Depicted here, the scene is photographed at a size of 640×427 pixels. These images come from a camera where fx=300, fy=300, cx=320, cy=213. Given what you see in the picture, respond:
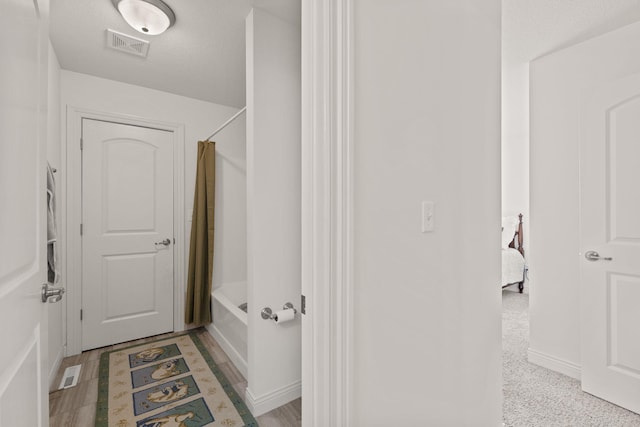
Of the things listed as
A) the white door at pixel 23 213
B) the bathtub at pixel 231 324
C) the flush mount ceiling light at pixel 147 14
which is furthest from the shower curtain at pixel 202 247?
the white door at pixel 23 213

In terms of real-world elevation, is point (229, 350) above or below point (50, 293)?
below

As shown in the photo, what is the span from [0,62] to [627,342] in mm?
2961

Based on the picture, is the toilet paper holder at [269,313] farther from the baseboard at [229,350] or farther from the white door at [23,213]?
the white door at [23,213]

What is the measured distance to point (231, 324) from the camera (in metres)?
2.40

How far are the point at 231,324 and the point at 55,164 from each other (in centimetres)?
181

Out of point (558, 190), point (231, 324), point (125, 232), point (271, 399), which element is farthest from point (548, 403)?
point (125, 232)

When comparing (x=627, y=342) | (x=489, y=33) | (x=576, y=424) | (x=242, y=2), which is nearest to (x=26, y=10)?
(x=242, y=2)

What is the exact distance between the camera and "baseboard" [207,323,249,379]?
217 cm

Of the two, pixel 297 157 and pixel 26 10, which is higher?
pixel 26 10

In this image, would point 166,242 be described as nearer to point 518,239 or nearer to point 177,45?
point 177,45

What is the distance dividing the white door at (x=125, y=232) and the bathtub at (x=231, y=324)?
21.0 inches

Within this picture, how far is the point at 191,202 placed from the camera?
310cm

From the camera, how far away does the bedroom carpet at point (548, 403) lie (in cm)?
170

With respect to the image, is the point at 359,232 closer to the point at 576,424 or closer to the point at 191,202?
the point at 576,424
